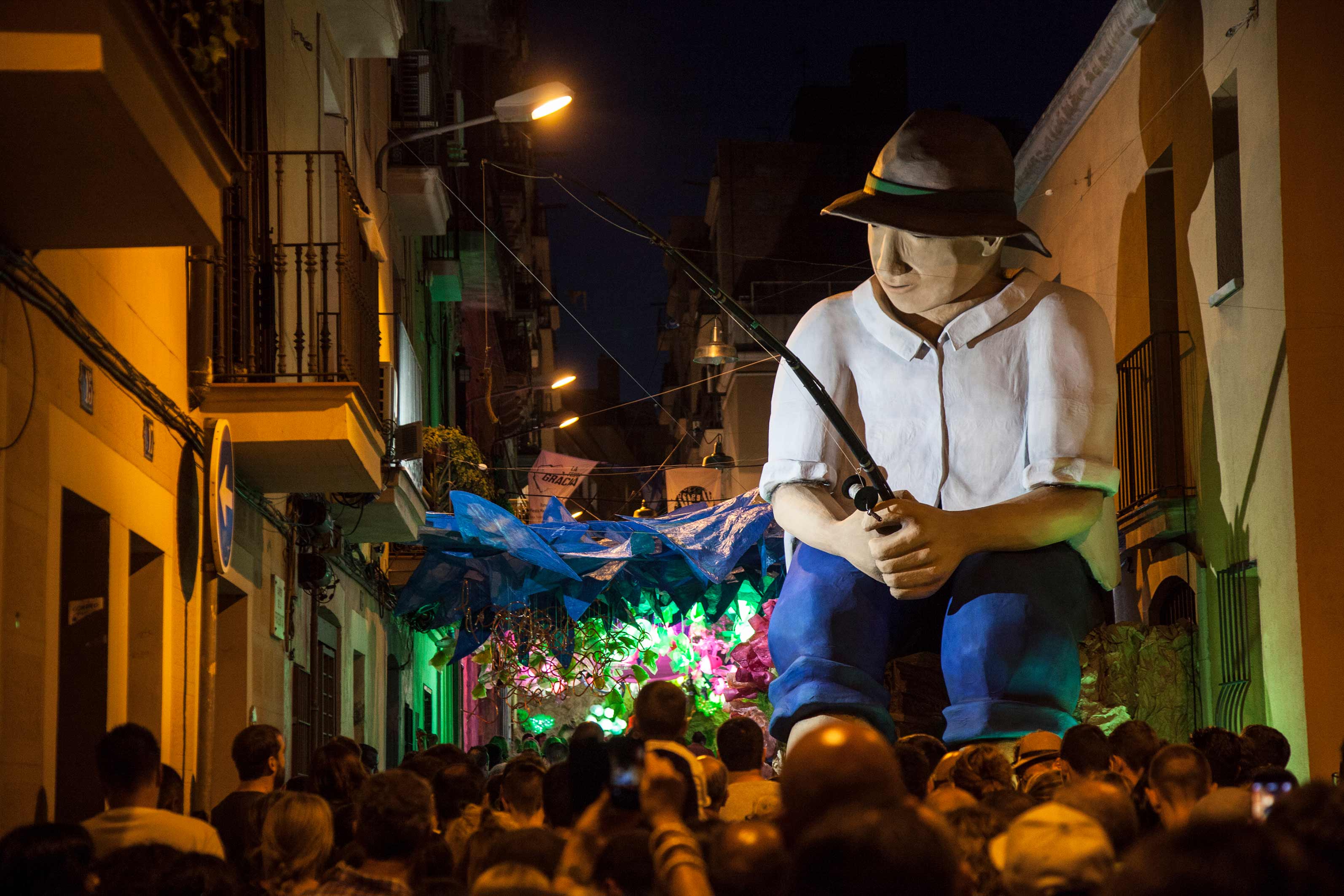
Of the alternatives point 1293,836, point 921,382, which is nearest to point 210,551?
point 921,382

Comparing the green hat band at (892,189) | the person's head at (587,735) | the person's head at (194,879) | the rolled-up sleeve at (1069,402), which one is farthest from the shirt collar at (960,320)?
the person's head at (194,879)

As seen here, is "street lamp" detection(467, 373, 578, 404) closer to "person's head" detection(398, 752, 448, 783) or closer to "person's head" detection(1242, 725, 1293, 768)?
"person's head" detection(398, 752, 448, 783)

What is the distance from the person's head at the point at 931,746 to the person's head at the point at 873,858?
3.69m

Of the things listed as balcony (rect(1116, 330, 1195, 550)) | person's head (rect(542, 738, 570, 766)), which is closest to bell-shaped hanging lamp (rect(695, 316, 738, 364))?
balcony (rect(1116, 330, 1195, 550))

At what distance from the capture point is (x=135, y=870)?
3.49 meters

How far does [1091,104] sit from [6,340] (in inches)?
354

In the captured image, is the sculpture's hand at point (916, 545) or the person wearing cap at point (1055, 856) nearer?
the person wearing cap at point (1055, 856)

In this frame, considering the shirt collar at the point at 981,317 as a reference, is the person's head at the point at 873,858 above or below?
below

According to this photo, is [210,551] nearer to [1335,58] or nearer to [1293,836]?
[1335,58]

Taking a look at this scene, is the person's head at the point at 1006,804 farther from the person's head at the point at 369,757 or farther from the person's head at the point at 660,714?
the person's head at the point at 369,757

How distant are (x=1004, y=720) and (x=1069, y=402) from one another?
3.57 ft

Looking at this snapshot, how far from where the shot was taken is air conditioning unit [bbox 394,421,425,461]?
13172mm

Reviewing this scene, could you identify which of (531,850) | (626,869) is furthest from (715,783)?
(626,869)

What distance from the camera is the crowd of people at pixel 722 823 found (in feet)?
6.84
